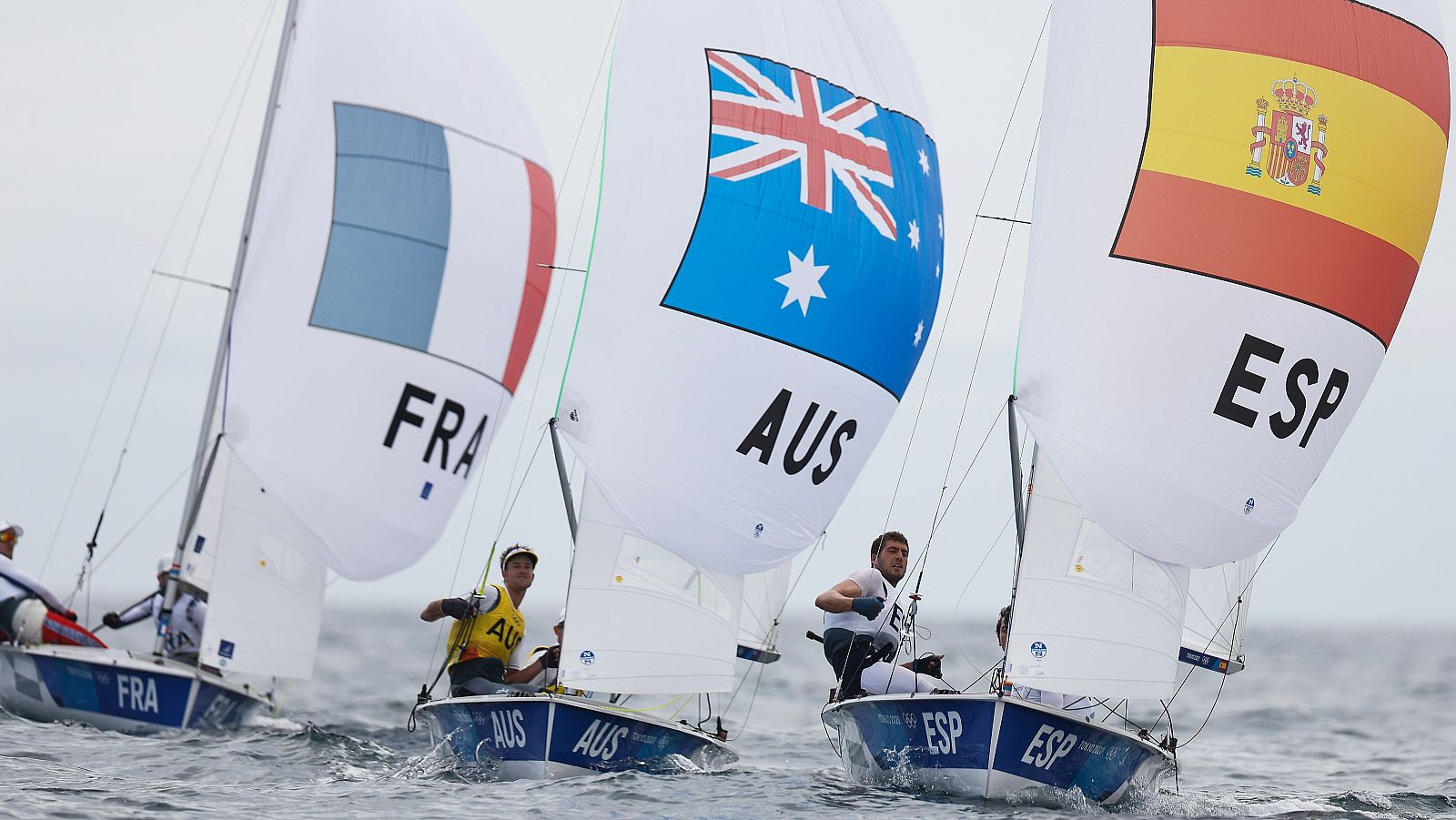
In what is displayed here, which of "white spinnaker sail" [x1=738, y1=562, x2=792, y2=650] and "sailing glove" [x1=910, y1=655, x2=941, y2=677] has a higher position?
"white spinnaker sail" [x1=738, y1=562, x2=792, y2=650]

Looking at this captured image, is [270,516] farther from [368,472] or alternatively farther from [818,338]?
[818,338]

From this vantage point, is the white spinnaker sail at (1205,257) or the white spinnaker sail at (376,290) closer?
the white spinnaker sail at (1205,257)

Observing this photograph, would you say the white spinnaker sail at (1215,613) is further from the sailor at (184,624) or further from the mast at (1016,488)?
the sailor at (184,624)

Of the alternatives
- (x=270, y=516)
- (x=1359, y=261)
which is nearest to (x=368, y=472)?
(x=270, y=516)

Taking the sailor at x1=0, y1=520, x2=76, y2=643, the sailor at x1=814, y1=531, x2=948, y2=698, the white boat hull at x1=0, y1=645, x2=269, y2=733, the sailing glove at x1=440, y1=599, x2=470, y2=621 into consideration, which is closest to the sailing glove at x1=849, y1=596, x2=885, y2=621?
the sailor at x1=814, y1=531, x2=948, y2=698

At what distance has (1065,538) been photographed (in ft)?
31.3

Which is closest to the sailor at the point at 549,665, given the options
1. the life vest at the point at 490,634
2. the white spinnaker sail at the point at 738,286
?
the life vest at the point at 490,634

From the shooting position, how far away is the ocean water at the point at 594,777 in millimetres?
8484

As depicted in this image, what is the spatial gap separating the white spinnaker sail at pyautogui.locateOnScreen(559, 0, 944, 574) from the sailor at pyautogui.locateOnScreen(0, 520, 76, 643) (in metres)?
4.22

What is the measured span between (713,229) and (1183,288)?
8.55 feet

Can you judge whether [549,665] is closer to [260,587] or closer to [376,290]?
[260,587]

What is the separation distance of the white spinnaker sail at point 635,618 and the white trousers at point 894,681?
0.79m

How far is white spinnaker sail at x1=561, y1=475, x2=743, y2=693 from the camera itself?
31.3ft

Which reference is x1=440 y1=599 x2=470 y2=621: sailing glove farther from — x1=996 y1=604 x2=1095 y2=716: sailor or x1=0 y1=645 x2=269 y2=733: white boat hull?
x1=996 y1=604 x2=1095 y2=716: sailor
